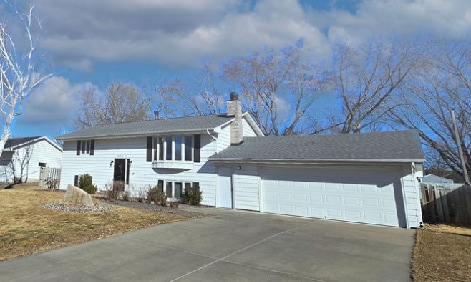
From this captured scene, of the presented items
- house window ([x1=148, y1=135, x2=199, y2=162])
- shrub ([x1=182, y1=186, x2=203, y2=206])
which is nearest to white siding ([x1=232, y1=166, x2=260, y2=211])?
shrub ([x1=182, y1=186, x2=203, y2=206])

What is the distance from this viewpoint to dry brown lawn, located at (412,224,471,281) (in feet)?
16.9

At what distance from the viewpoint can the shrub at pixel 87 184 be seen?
17438 millimetres

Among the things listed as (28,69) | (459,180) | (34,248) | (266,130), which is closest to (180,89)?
(266,130)

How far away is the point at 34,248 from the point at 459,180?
135 feet

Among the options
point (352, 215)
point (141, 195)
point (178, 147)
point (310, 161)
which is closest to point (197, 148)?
point (178, 147)

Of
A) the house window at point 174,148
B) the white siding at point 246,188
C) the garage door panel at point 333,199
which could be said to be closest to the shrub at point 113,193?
the house window at point 174,148

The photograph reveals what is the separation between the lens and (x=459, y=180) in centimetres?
3328

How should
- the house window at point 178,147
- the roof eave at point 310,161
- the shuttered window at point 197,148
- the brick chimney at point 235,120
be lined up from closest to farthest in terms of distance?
the roof eave at point 310,161 < the shuttered window at point 197,148 < the house window at point 178,147 < the brick chimney at point 235,120

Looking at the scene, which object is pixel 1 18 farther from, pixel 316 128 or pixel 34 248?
pixel 316 128

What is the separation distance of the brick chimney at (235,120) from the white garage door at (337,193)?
383 cm

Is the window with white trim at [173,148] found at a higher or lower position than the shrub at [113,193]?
higher

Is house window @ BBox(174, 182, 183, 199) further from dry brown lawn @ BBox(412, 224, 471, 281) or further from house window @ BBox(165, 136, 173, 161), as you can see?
dry brown lawn @ BBox(412, 224, 471, 281)

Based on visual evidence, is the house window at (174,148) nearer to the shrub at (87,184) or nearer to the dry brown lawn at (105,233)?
the dry brown lawn at (105,233)

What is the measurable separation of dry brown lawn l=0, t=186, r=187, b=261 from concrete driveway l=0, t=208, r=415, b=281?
64cm
